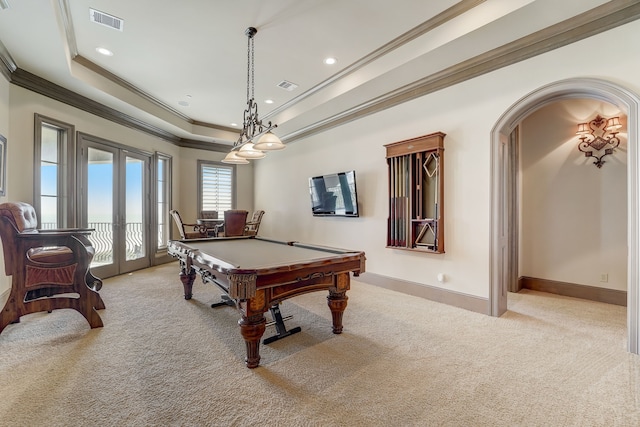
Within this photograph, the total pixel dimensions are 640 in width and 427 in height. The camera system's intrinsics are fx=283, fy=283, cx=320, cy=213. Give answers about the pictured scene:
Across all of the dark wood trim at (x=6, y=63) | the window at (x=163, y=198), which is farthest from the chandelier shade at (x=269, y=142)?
the window at (x=163, y=198)

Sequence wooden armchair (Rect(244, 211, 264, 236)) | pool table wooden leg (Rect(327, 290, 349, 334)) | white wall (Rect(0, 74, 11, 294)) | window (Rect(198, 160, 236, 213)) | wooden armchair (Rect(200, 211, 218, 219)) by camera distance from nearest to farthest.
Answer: pool table wooden leg (Rect(327, 290, 349, 334)), white wall (Rect(0, 74, 11, 294)), wooden armchair (Rect(244, 211, 264, 236)), wooden armchair (Rect(200, 211, 218, 219)), window (Rect(198, 160, 236, 213))

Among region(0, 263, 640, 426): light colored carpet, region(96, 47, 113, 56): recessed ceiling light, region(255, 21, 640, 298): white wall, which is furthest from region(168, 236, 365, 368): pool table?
region(96, 47, 113, 56): recessed ceiling light

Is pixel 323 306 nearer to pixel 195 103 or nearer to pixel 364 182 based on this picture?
pixel 364 182

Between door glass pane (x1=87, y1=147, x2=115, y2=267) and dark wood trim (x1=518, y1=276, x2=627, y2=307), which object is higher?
door glass pane (x1=87, y1=147, x2=115, y2=267)

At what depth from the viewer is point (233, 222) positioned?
18.3 ft

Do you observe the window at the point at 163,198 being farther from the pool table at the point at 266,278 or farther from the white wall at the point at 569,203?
the white wall at the point at 569,203

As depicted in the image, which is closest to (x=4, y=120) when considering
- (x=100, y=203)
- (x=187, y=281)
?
(x=100, y=203)

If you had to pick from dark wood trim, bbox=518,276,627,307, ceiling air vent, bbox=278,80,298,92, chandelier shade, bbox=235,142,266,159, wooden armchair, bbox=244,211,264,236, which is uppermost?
ceiling air vent, bbox=278,80,298,92

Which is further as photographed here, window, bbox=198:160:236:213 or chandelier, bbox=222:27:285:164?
window, bbox=198:160:236:213

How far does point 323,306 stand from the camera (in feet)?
11.9

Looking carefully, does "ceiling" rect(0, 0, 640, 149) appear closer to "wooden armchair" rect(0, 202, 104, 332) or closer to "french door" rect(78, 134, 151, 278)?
"french door" rect(78, 134, 151, 278)

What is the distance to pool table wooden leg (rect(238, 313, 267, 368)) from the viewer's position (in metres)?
2.17

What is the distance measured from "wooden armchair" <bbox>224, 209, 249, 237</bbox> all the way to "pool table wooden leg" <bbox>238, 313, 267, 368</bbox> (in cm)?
358

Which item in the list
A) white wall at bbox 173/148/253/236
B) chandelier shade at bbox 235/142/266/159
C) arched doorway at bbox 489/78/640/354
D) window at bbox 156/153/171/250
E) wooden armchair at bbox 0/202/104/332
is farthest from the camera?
white wall at bbox 173/148/253/236
